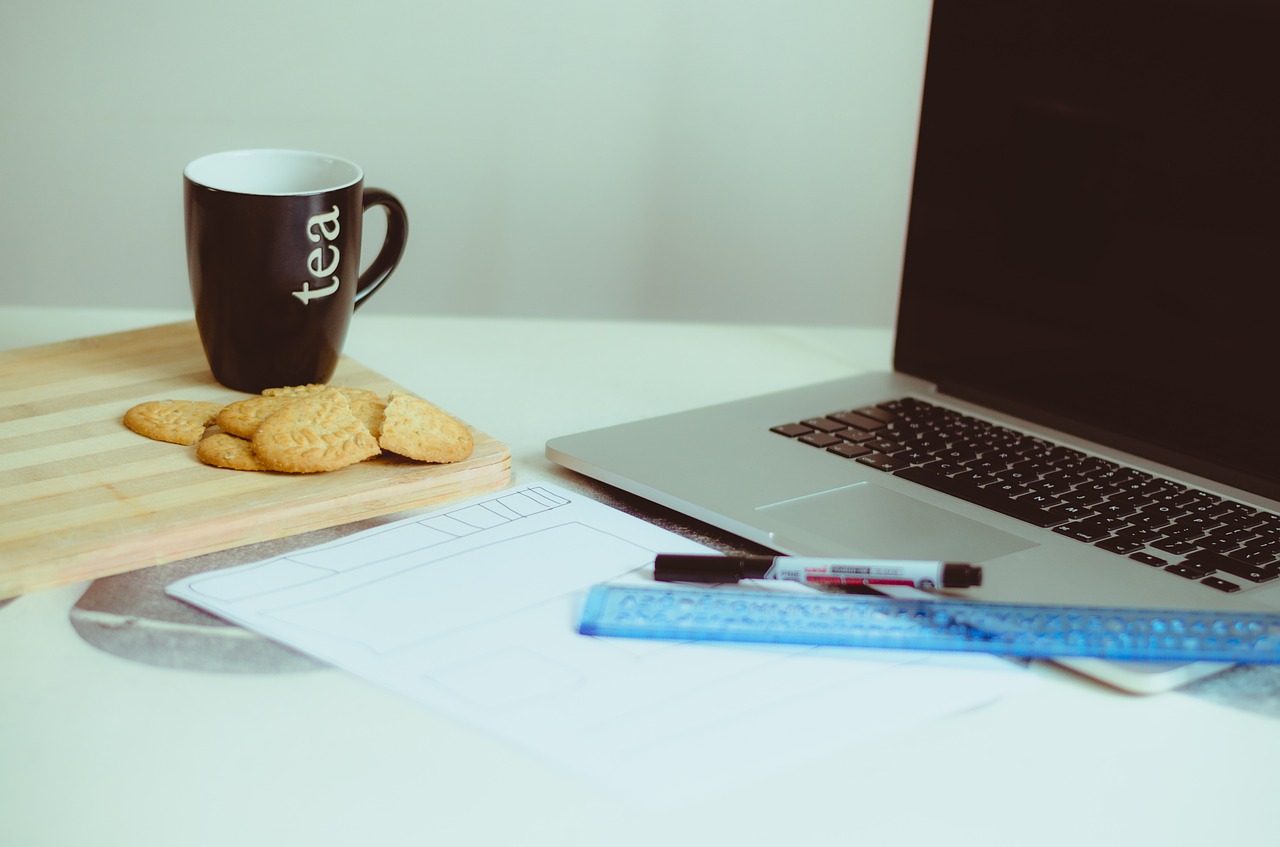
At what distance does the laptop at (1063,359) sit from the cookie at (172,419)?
23cm

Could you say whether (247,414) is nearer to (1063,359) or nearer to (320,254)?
(320,254)

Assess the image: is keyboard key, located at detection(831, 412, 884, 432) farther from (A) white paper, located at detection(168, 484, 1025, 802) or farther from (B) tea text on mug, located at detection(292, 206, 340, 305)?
(B) tea text on mug, located at detection(292, 206, 340, 305)

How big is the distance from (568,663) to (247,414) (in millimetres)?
325

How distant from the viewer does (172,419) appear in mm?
831

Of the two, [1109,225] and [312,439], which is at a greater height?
[1109,225]

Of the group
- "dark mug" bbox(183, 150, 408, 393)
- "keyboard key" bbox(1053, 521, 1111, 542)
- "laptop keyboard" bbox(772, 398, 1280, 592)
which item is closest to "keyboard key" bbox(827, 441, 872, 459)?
"laptop keyboard" bbox(772, 398, 1280, 592)

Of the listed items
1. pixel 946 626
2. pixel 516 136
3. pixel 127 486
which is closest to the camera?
pixel 946 626

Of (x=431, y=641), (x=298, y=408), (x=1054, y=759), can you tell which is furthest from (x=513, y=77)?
(x=1054, y=759)

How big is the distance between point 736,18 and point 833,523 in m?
0.98

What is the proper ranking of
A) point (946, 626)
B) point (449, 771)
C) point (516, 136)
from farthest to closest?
point (516, 136)
point (946, 626)
point (449, 771)

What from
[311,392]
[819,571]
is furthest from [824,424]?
[311,392]

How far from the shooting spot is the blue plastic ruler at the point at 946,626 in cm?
61

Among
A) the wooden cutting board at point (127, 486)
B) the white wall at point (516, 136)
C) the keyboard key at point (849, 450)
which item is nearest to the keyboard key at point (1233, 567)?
the keyboard key at point (849, 450)

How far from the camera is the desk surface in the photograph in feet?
1.65
